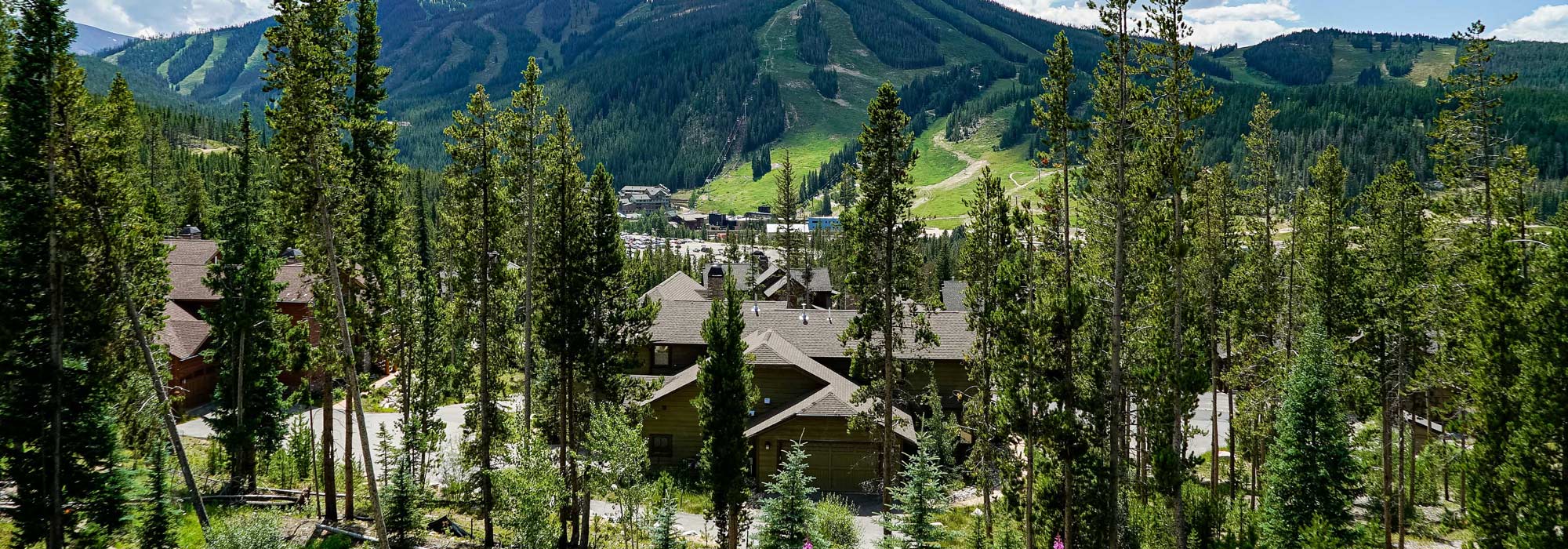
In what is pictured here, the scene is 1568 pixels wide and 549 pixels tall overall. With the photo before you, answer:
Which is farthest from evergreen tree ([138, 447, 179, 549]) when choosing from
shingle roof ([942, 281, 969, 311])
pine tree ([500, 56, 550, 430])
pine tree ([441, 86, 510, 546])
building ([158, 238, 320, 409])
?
shingle roof ([942, 281, 969, 311])

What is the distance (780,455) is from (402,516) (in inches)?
650

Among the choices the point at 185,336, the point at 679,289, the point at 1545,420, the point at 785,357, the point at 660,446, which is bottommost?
the point at 660,446

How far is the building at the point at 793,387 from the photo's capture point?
34438 mm

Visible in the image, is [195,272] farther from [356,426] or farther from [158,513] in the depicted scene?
[158,513]

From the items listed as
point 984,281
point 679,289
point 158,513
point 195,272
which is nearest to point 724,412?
point 984,281

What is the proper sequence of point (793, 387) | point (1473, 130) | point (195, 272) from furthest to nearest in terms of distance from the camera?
point (195, 272) → point (793, 387) → point (1473, 130)

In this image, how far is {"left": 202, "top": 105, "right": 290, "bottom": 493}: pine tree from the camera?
2814 cm

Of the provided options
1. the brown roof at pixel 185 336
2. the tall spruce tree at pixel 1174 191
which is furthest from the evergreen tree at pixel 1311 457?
the brown roof at pixel 185 336

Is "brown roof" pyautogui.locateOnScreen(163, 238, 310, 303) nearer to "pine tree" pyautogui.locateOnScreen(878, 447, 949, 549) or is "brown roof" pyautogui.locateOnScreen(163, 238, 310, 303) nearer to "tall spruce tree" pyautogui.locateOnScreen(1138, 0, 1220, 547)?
"pine tree" pyautogui.locateOnScreen(878, 447, 949, 549)

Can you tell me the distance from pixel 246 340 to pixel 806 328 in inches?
1026

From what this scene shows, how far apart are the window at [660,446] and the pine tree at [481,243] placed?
539 inches

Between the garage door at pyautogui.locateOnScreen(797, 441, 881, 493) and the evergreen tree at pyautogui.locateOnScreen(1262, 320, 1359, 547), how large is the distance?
15.7 metres

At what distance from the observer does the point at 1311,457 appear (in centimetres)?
2361

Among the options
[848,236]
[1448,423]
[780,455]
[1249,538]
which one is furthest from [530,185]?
[1448,423]
